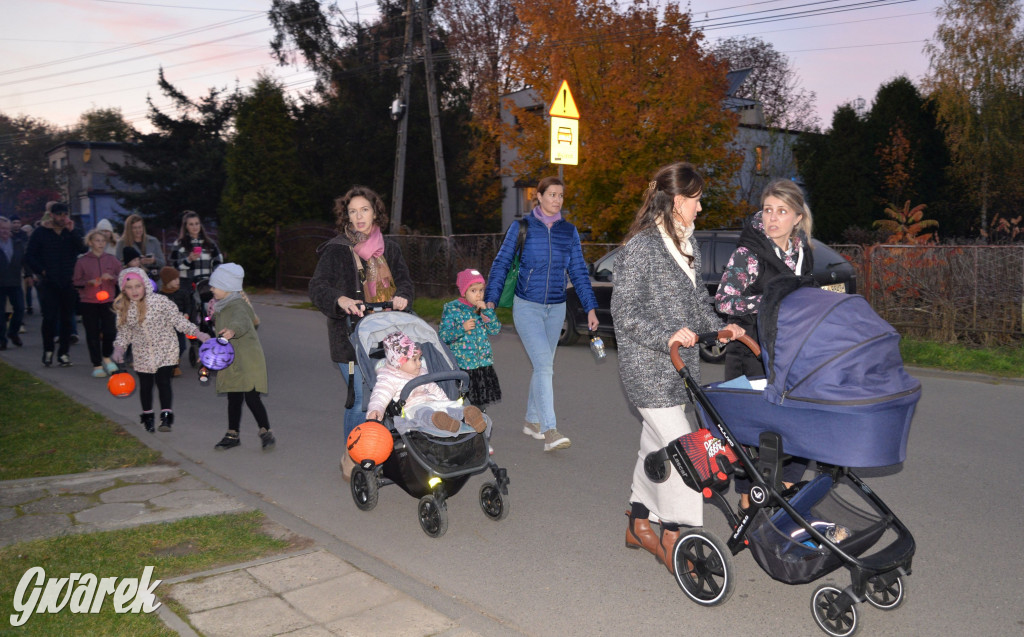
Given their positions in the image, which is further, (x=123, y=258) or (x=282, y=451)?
(x=123, y=258)

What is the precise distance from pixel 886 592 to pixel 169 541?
3809 millimetres

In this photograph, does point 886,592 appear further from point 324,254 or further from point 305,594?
point 324,254

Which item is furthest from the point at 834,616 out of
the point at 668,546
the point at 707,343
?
the point at 707,343

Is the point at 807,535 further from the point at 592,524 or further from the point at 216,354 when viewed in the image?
the point at 216,354

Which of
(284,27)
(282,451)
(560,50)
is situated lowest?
(282,451)

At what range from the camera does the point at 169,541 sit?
5.06 metres

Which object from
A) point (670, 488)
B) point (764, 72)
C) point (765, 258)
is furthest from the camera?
point (764, 72)

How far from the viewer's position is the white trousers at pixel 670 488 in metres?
4.31

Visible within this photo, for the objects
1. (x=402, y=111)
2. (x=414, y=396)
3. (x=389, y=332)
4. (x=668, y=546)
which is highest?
(x=402, y=111)

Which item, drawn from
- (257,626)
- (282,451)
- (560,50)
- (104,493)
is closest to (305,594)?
(257,626)

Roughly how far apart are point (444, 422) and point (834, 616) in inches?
92.6

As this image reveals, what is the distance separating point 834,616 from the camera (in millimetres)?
3777

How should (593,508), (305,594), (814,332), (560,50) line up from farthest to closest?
1. (560,50)
2. (593,508)
3. (305,594)
4. (814,332)

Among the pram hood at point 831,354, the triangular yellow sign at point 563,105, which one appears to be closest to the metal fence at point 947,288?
the triangular yellow sign at point 563,105
